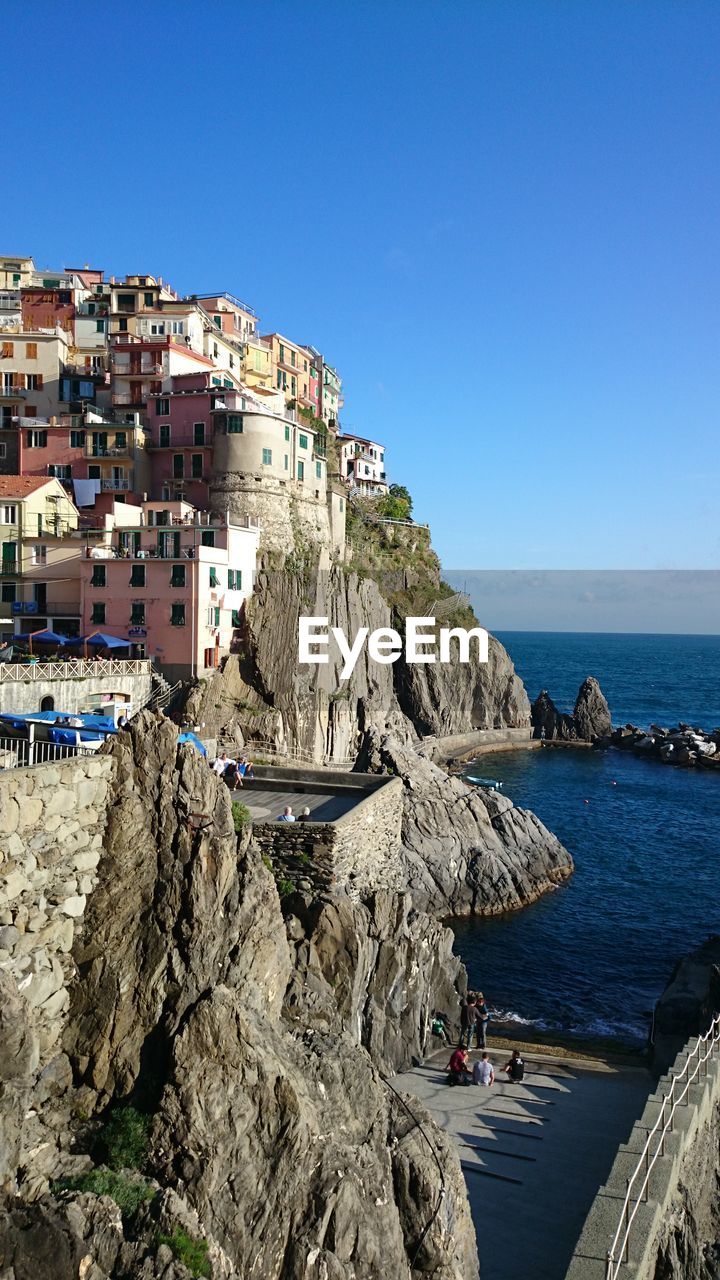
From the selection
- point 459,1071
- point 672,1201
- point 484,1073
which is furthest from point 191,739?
point 672,1201

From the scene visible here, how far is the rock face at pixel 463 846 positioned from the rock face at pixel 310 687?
20.7 feet

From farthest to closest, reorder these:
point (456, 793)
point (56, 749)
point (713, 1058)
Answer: point (456, 793) < point (713, 1058) < point (56, 749)

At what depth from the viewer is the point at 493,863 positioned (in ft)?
138

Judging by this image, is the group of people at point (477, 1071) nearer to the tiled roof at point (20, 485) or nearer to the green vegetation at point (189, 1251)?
the green vegetation at point (189, 1251)

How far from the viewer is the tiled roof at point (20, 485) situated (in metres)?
49.7

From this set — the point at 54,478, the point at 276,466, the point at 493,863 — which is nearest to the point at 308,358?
the point at 276,466

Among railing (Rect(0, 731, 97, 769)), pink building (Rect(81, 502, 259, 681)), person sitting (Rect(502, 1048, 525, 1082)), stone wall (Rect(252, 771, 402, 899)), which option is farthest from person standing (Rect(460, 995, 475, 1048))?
pink building (Rect(81, 502, 259, 681))

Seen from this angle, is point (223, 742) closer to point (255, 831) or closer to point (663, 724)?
point (255, 831)

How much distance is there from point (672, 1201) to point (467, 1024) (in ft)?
39.2

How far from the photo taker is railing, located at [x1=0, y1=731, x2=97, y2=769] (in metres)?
13.6

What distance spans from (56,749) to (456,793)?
32.0 m

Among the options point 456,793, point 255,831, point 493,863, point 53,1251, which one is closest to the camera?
point 53,1251

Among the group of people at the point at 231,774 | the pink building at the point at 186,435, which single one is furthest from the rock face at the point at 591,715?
the group of people at the point at 231,774

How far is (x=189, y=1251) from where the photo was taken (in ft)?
28.2
